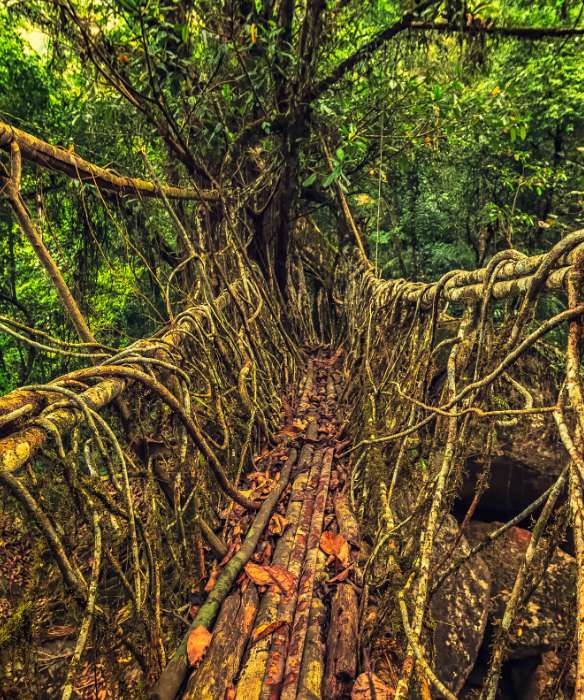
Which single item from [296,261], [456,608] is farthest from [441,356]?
[296,261]

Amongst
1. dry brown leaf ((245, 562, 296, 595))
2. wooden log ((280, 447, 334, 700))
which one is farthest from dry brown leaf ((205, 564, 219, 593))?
wooden log ((280, 447, 334, 700))

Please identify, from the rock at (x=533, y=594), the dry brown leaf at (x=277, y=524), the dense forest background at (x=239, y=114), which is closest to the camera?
the dry brown leaf at (x=277, y=524)

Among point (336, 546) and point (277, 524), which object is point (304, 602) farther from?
point (277, 524)

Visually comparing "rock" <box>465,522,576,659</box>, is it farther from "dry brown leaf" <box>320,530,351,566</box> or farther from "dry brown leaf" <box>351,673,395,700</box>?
"dry brown leaf" <box>351,673,395,700</box>

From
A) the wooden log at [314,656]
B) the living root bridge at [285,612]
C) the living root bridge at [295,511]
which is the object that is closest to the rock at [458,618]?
the living root bridge at [295,511]

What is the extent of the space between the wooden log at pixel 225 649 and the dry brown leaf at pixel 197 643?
0.06 feet

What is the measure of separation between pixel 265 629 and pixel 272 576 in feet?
0.79

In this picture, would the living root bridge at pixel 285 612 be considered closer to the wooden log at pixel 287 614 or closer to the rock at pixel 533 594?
the wooden log at pixel 287 614

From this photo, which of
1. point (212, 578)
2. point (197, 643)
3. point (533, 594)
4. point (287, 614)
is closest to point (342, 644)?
point (287, 614)

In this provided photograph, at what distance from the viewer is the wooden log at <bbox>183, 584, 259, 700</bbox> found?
114cm

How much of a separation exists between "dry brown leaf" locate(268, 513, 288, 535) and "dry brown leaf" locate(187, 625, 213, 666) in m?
0.56

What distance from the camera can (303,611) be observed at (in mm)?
1362

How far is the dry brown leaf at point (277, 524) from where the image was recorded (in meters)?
1.84

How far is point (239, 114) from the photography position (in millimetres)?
3771
